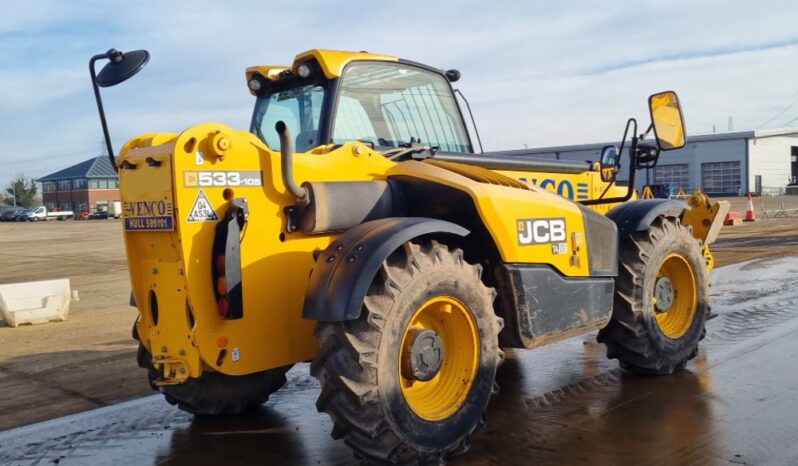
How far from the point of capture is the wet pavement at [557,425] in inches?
168

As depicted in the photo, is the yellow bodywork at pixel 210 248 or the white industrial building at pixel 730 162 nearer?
the yellow bodywork at pixel 210 248

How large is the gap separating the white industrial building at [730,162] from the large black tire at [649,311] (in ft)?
157

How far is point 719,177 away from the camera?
56781 mm

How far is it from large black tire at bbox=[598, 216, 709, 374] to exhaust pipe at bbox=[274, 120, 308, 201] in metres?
2.68

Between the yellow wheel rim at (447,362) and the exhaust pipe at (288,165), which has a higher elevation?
the exhaust pipe at (288,165)

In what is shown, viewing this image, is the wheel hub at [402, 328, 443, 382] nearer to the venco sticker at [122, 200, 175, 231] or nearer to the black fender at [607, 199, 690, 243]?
the venco sticker at [122, 200, 175, 231]

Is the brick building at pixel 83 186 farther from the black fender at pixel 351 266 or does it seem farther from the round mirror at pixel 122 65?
the black fender at pixel 351 266

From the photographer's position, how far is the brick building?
3236 inches

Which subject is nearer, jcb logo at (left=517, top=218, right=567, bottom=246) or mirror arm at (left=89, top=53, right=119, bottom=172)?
mirror arm at (left=89, top=53, right=119, bottom=172)

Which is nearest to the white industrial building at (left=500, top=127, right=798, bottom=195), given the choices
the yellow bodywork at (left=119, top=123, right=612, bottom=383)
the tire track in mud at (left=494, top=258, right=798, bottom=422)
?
the tire track in mud at (left=494, top=258, right=798, bottom=422)

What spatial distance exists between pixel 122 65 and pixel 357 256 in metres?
1.51

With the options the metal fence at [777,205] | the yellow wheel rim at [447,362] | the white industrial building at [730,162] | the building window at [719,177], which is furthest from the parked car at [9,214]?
the yellow wheel rim at [447,362]

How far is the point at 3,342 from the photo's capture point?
861cm

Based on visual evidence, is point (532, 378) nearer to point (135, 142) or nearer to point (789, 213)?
point (135, 142)
